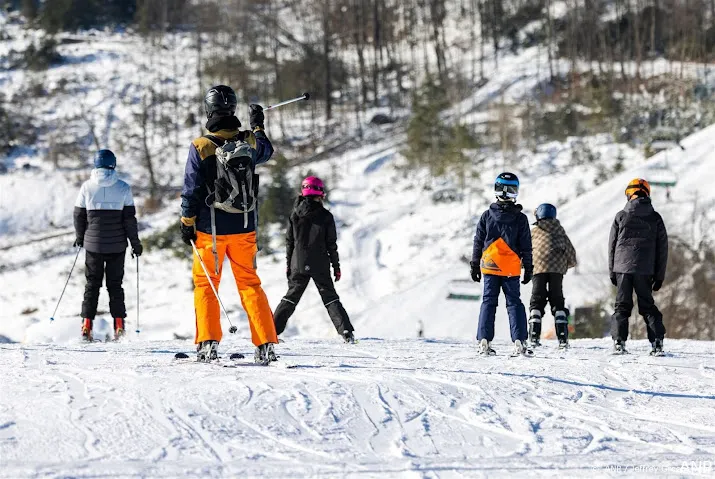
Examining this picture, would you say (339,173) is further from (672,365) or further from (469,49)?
(672,365)

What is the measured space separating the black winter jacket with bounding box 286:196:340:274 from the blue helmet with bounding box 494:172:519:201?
1787 millimetres

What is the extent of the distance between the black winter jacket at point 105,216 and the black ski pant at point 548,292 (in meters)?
4.05

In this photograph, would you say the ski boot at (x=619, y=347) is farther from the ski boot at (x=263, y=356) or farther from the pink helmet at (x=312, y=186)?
the ski boot at (x=263, y=356)

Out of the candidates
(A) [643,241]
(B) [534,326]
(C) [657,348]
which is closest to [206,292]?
(A) [643,241]

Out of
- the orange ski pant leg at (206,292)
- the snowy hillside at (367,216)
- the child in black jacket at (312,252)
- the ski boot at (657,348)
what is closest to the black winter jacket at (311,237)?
the child in black jacket at (312,252)

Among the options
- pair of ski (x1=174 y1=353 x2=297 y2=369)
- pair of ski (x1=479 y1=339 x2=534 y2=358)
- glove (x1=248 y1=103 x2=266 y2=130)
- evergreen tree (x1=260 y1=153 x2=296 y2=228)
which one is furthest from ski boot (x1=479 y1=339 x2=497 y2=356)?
evergreen tree (x1=260 y1=153 x2=296 y2=228)

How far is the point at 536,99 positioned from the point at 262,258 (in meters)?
19.8

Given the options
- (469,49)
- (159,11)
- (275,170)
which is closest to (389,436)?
(275,170)

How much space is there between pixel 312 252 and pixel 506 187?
7.06 ft

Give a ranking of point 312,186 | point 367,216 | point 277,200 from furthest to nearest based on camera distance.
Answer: point 367,216, point 277,200, point 312,186

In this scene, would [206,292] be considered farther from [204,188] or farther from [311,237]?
[311,237]

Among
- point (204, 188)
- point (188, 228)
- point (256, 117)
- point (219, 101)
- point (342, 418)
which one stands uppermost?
point (219, 101)

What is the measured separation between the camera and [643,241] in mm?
7984

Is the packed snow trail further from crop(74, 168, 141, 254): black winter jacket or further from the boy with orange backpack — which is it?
crop(74, 168, 141, 254): black winter jacket
